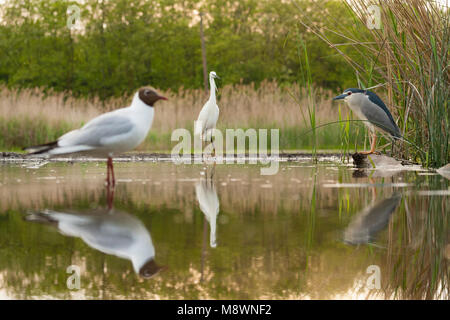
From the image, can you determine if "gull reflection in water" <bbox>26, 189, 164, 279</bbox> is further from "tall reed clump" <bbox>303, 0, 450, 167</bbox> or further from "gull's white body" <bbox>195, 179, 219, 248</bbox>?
"tall reed clump" <bbox>303, 0, 450, 167</bbox>

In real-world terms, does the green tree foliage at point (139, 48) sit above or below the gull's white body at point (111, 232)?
above

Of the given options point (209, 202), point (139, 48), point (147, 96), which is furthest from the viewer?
point (139, 48)

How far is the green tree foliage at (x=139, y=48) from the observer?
131ft

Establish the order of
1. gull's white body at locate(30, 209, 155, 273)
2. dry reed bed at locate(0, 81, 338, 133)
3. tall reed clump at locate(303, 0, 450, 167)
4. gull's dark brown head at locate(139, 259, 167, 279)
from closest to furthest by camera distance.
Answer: gull's dark brown head at locate(139, 259, 167, 279) < gull's white body at locate(30, 209, 155, 273) < tall reed clump at locate(303, 0, 450, 167) < dry reed bed at locate(0, 81, 338, 133)

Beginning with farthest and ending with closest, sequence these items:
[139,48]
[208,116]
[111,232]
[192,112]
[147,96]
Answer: [139,48] → [192,112] → [208,116] → [147,96] → [111,232]

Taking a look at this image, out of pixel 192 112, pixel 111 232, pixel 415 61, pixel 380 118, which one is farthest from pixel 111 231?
pixel 192 112

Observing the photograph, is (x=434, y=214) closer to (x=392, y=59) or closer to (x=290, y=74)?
(x=392, y=59)

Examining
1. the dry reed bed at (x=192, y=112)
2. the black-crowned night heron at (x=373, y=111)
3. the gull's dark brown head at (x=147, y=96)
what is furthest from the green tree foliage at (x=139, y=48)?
the gull's dark brown head at (x=147, y=96)

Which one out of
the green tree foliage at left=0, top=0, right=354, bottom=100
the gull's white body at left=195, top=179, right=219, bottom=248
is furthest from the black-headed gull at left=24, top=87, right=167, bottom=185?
the green tree foliage at left=0, top=0, right=354, bottom=100

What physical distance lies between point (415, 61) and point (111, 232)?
6.18m

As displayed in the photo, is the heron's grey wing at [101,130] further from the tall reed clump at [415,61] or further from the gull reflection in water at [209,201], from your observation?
the tall reed clump at [415,61]

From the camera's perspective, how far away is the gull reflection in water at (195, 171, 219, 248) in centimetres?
425

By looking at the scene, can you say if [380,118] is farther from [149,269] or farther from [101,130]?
[149,269]

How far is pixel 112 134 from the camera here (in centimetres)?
624
